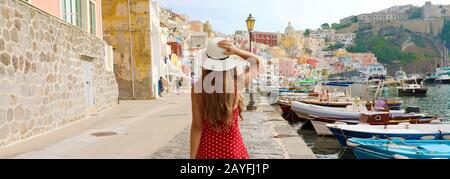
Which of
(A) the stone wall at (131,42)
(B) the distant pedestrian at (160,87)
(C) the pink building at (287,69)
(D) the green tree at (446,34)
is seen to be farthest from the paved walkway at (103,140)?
(D) the green tree at (446,34)

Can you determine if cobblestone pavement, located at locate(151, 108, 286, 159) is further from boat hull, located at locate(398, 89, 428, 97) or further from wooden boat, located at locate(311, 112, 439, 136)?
boat hull, located at locate(398, 89, 428, 97)

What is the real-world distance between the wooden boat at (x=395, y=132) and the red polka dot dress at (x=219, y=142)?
983cm

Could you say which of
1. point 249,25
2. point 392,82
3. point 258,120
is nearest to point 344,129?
point 258,120

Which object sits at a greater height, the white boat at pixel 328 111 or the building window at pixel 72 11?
the building window at pixel 72 11

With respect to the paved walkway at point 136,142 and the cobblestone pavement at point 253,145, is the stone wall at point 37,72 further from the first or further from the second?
the cobblestone pavement at point 253,145

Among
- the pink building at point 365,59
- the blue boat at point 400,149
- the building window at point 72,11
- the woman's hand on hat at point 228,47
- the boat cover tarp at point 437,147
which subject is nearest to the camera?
the woman's hand on hat at point 228,47

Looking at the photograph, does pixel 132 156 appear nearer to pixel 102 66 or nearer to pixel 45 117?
pixel 45 117

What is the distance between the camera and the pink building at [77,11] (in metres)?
11.7

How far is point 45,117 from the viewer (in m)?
10.1

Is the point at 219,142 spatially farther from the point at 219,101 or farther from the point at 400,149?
the point at 400,149

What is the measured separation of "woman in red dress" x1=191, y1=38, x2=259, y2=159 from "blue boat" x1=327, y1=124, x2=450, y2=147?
983 cm

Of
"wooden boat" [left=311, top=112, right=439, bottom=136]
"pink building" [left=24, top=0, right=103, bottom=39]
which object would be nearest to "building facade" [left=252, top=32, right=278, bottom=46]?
"wooden boat" [left=311, top=112, right=439, bottom=136]

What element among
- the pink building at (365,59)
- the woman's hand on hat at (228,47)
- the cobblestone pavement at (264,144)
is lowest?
the cobblestone pavement at (264,144)
